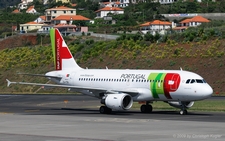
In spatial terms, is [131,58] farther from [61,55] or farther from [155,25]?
[155,25]

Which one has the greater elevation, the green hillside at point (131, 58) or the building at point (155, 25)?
the building at point (155, 25)

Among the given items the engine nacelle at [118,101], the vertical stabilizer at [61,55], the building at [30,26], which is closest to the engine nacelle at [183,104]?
the engine nacelle at [118,101]

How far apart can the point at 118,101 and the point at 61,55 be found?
10087 mm

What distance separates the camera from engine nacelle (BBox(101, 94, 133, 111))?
140 feet

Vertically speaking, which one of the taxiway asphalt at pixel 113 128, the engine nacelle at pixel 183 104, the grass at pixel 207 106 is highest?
the taxiway asphalt at pixel 113 128

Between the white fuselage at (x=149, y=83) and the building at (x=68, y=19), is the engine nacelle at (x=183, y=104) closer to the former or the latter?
the white fuselage at (x=149, y=83)

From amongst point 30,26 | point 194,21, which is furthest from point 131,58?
point 30,26

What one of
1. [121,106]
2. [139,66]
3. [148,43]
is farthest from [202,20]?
[121,106]

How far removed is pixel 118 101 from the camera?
4256 cm

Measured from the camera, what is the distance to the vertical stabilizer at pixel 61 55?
50.3m

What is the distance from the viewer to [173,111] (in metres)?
45.8

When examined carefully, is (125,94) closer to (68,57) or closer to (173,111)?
(173,111)

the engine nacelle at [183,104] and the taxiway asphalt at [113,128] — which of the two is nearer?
the taxiway asphalt at [113,128]

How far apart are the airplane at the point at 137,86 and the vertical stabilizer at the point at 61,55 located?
0.74 m
